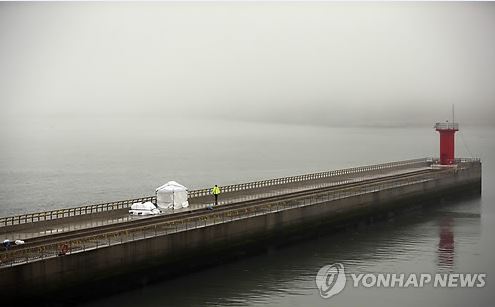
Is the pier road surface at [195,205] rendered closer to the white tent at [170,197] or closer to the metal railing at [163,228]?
the white tent at [170,197]

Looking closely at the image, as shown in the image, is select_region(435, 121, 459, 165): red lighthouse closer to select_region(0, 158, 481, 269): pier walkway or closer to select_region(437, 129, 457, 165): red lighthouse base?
select_region(437, 129, 457, 165): red lighthouse base

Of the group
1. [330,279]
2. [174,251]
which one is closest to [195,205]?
[174,251]

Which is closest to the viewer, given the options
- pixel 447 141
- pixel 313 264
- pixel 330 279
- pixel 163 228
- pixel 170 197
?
pixel 163 228

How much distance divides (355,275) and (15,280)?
1767 cm

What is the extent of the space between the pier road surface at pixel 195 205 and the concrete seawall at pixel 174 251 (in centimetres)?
412

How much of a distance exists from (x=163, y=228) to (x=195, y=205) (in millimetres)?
8752

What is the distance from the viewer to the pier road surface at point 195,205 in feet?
115

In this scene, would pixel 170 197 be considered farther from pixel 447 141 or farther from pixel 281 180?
pixel 447 141

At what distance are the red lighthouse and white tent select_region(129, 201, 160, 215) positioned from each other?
127 feet

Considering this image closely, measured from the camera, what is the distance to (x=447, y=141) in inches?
2832

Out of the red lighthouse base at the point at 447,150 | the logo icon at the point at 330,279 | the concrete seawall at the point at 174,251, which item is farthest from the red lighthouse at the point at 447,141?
the logo icon at the point at 330,279

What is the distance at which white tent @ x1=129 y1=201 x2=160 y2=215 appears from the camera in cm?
4031

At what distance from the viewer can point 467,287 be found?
36375 mm

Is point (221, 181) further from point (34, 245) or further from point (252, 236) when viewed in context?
point (34, 245)
